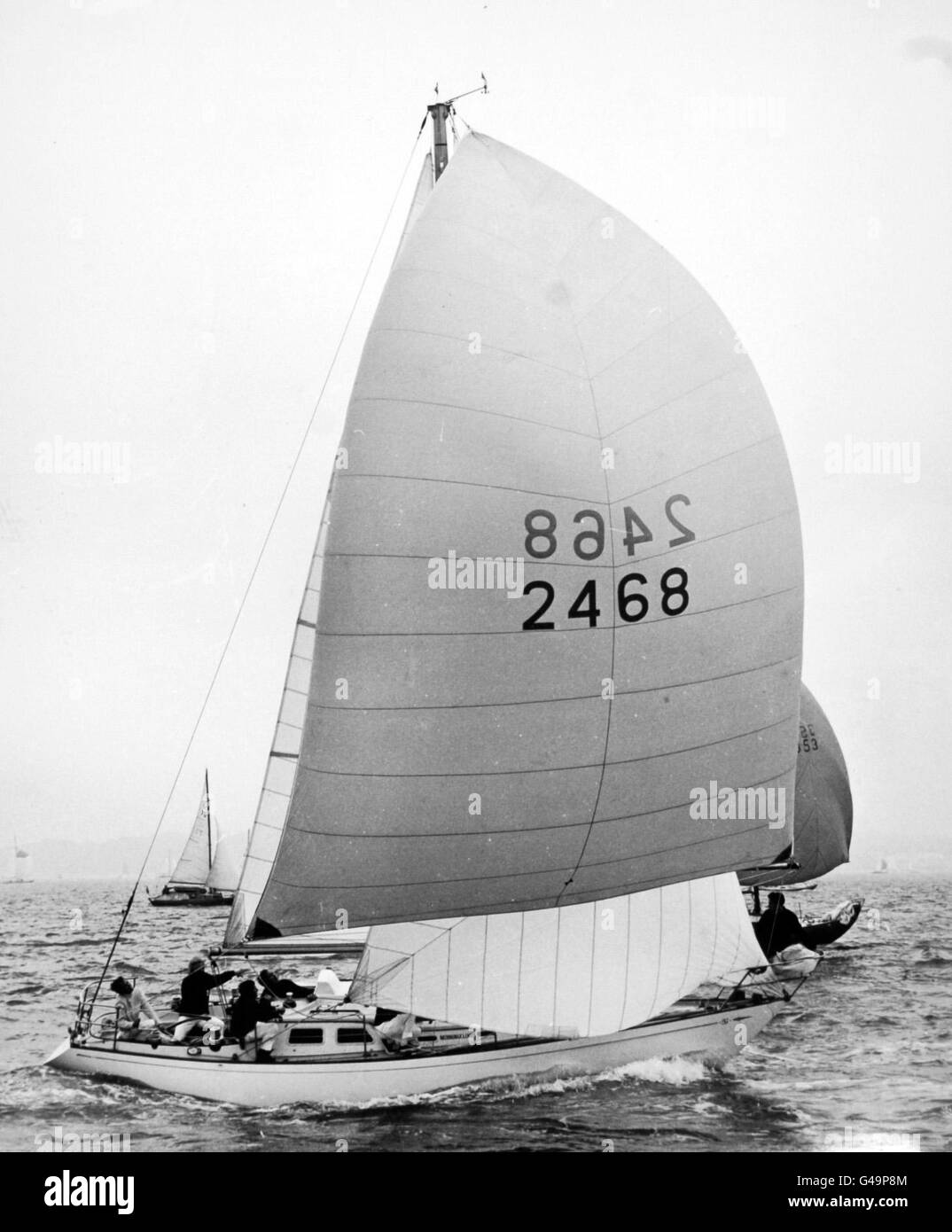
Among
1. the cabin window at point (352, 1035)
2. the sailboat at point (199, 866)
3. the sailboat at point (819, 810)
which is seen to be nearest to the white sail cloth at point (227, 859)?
the sailboat at point (199, 866)

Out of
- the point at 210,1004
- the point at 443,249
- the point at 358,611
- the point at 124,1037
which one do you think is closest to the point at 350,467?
the point at 358,611

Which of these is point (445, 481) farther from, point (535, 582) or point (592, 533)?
point (592, 533)

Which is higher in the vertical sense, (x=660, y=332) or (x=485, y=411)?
(x=660, y=332)

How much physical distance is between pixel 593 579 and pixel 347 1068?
18.7ft

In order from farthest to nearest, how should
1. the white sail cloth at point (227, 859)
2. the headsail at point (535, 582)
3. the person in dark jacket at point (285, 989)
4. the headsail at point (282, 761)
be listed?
the white sail cloth at point (227, 859)
the headsail at point (282, 761)
the person in dark jacket at point (285, 989)
the headsail at point (535, 582)

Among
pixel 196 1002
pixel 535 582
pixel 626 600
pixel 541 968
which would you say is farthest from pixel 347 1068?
pixel 626 600

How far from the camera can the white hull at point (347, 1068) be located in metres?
14.4

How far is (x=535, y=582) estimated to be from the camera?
1328 centimetres

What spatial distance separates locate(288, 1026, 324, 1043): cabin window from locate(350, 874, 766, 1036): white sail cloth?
0.56m

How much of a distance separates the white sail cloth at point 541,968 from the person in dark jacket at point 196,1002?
7.37 ft

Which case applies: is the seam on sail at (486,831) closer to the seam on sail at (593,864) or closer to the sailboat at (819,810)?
the seam on sail at (593,864)

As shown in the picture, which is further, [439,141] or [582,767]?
[439,141]

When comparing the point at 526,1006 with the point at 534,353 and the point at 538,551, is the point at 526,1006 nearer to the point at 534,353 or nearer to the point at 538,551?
the point at 538,551
